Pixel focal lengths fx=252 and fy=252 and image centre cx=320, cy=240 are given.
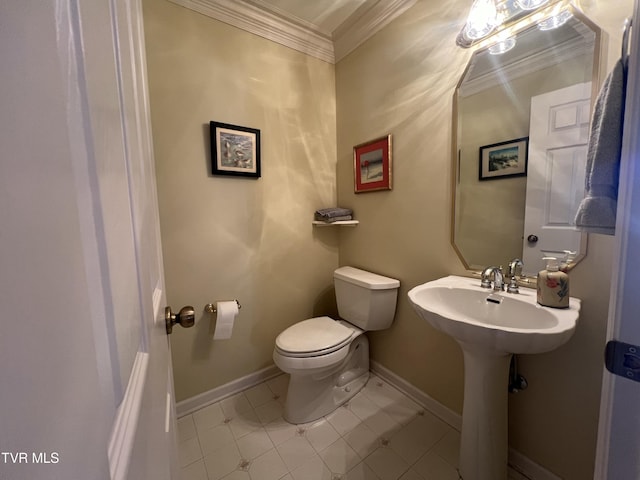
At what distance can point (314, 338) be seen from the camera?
142 centimetres

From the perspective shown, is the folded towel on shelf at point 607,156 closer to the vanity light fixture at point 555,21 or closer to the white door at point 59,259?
the vanity light fixture at point 555,21

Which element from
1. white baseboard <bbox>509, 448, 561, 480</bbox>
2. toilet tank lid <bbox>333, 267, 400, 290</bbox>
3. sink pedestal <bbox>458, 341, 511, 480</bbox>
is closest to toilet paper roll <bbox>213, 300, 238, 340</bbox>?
toilet tank lid <bbox>333, 267, 400, 290</bbox>

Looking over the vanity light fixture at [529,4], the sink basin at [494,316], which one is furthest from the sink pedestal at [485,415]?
the vanity light fixture at [529,4]

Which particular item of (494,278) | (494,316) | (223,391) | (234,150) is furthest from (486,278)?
(223,391)

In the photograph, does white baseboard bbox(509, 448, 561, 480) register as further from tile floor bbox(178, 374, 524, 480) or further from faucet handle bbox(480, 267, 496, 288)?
faucet handle bbox(480, 267, 496, 288)

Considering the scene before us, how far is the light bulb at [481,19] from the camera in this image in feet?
3.45

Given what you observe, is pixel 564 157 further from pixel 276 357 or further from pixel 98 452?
pixel 276 357

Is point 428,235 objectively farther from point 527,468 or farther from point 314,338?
point 527,468

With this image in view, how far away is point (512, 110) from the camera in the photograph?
107 cm

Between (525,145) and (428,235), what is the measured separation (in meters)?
0.56

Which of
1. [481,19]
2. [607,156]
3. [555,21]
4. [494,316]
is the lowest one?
[494,316]

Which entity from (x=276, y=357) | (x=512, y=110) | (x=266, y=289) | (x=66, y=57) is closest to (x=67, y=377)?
(x=66, y=57)

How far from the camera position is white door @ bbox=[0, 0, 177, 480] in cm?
12

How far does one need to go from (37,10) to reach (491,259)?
1.41 meters
